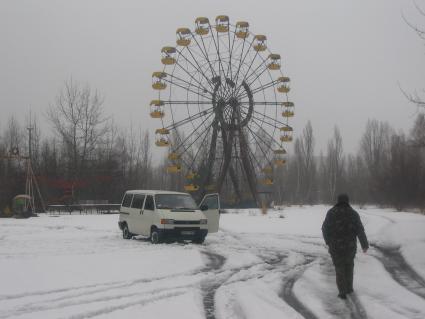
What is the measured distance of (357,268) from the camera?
13.5m

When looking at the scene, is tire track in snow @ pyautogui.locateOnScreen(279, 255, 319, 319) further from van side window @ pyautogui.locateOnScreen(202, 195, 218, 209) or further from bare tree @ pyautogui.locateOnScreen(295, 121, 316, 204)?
bare tree @ pyautogui.locateOnScreen(295, 121, 316, 204)

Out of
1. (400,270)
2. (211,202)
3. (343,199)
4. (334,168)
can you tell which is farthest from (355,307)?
(334,168)

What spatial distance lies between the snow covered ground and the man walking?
32 cm

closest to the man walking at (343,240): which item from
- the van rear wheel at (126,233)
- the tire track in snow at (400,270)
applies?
the tire track in snow at (400,270)

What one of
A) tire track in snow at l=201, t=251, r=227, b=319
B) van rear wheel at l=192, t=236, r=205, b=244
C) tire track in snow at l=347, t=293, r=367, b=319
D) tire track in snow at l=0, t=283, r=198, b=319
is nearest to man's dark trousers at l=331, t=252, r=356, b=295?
tire track in snow at l=347, t=293, r=367, b=319

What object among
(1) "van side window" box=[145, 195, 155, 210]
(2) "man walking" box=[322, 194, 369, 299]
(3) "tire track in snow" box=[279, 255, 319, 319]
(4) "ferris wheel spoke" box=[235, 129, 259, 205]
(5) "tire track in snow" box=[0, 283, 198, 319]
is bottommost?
(3) "tire track in snow" box=[279, 255, 319, 319]

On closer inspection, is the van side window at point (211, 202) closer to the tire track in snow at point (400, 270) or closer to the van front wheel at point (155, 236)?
the van front wheel at point (155, 236)

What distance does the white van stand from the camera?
19109 millimetres

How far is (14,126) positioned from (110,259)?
7136 centimetres

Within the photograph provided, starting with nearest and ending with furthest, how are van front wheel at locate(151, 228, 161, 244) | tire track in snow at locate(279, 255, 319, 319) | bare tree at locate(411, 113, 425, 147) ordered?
tire track in snow at locate(279, 255, 319, 319), bare tree at locate(411, 113, 425, 147), van front wheel at locate(151, 228, 161, 244)

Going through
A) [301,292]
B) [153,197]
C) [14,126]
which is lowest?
[301,292]

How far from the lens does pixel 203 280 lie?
11.6m

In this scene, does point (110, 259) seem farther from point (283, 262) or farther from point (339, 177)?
point (339, 177)

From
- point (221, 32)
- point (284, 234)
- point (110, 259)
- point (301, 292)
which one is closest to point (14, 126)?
point (221, 32)
